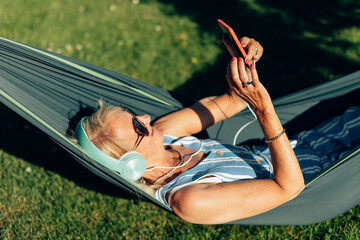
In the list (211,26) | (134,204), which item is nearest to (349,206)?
(134,204)

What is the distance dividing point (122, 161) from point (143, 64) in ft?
8.05

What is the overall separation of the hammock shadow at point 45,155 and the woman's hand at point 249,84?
1.30 meters

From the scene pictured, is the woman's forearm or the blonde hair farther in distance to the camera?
the blonde hair

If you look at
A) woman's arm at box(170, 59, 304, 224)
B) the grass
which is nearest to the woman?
woman's arm at box(170, 59, 304, 224)

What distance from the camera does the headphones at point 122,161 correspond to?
5.74 feet

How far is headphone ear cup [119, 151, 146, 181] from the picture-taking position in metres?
1.75

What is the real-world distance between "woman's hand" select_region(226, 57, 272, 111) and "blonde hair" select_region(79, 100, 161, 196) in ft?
2.31

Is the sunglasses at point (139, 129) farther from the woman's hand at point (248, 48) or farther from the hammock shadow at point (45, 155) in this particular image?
the hammock shadow at point (45, 155)

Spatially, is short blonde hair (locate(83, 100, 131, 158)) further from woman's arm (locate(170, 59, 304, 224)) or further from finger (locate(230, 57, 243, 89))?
finger (locate(230, 57, 243, 89))

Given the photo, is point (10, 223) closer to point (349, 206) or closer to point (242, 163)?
point (242, 163)

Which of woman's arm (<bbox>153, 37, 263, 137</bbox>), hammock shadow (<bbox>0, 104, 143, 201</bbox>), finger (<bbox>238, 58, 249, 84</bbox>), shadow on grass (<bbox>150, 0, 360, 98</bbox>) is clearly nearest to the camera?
finger (<bbox>238, 58, 249, 84</bbox>)

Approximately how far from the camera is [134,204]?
255 cm

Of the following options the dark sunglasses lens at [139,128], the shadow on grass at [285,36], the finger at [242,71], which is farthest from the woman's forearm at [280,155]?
the shadow on grass at [285,36]

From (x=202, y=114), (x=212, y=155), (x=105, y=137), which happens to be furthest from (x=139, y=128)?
(x=202, y=114)
